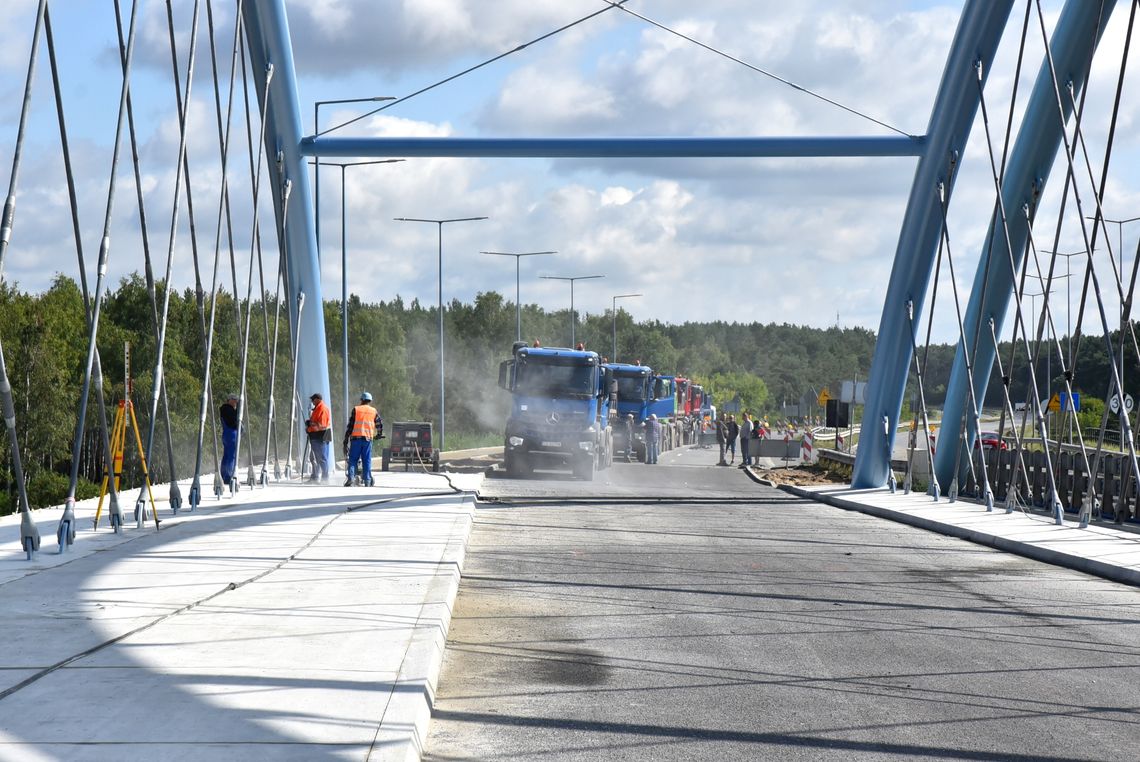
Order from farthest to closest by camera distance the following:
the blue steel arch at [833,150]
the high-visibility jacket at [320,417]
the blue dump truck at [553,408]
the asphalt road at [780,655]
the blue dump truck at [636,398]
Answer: the blue dump truck at [636,398], the blue dump truck at [553,408], the high-visibility jacket at [320,417], the blue steel arch at [833,150], the asphalt road at [780,655]

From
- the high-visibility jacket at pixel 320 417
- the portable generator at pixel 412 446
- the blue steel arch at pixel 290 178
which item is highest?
the blue steel arch at pixel 290 178

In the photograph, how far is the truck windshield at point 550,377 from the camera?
114ft

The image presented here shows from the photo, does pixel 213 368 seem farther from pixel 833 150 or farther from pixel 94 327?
pixel 94 327

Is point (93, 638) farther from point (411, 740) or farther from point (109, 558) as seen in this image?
point (109, 558)

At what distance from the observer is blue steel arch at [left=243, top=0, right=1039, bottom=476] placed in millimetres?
23000

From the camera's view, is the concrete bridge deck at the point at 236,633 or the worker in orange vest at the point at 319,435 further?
the worker in orange vest at the point at 319,435

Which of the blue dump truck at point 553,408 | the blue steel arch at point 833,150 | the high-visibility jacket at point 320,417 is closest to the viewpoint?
the blue steel arch at point 833,150

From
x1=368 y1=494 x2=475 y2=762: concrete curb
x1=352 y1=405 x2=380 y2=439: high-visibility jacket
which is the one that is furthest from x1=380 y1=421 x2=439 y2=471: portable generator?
x1=368 y1=494 x2=475 y2=762: concrete curb

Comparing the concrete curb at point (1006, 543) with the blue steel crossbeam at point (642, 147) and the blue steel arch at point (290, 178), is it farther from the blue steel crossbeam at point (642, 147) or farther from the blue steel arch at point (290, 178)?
the blue steel arch at point (290, 178)

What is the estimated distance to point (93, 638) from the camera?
840cm

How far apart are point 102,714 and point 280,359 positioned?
268 ft

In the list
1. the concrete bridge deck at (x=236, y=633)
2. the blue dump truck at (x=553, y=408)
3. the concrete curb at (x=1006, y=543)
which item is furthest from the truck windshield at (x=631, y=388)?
the concrete bridge deck at (x=236, y=633)

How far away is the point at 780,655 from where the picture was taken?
884 centimetres

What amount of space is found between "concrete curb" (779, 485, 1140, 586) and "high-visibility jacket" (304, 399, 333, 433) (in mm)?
9493
